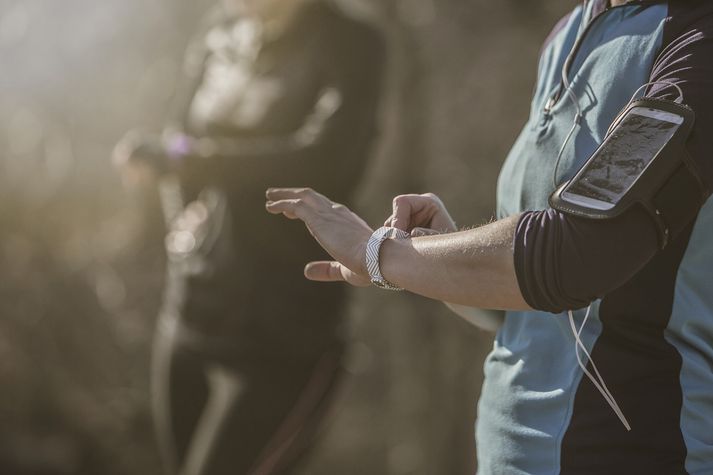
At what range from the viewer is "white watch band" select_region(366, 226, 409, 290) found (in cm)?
100

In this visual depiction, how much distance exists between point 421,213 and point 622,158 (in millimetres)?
336

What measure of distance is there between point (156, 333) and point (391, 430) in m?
0.82

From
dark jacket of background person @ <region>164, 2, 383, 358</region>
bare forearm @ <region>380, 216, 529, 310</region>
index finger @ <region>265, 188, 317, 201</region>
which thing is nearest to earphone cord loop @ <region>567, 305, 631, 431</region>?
bare forearm @ <region>380, 216, 529, 310</region>

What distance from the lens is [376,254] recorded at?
1000 millimetres

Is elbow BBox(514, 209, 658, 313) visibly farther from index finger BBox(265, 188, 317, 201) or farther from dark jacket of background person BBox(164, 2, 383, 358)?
dark jacket of background person BBox(164, 2, 383, 358)

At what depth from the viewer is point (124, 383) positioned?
3029 mm

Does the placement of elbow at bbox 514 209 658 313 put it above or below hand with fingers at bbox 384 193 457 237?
above

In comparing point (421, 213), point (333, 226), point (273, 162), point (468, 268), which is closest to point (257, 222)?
point (273, 162)

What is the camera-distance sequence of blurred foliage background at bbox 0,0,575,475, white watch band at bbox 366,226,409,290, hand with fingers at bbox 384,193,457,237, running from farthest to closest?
blurred foliage background at bbox 0,0,575,475, hand with fingers at bbox 384,193,457,237, white watch band at bbox 366,226,409,290

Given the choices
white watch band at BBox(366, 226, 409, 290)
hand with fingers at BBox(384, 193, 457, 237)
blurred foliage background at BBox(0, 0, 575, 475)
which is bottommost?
blurred foliage background at BBox(0, 0, 575, 475)

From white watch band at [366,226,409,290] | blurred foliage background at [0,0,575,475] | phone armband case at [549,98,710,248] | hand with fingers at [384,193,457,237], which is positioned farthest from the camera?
blurred foliage background at [0,0,575,475]

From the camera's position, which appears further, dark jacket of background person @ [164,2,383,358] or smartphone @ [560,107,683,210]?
dark jacket of background person @ [164,2,383,358]

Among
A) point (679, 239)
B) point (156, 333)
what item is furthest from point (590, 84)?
point (156, 333)

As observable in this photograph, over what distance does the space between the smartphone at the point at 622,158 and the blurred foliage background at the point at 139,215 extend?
157 cm
